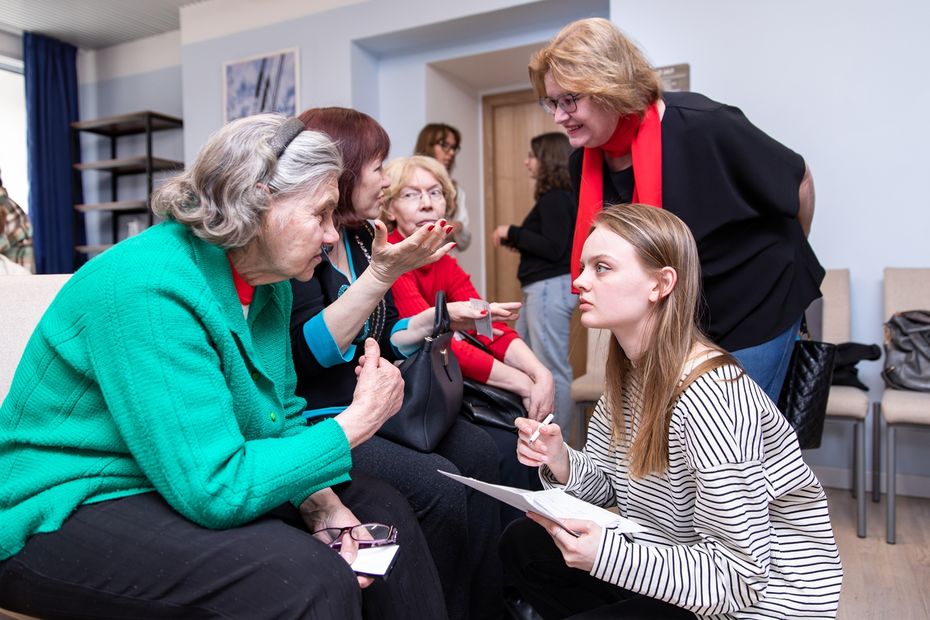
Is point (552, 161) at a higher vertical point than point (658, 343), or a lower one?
higher

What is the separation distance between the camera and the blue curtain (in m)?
5.77

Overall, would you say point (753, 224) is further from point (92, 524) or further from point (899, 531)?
point (899, 531)

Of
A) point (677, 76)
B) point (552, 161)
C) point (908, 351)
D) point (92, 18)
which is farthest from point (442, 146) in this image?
point (92, 18)

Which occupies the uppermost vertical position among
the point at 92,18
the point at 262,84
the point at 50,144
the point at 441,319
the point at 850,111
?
the point at 92,18

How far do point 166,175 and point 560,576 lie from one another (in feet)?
3.37

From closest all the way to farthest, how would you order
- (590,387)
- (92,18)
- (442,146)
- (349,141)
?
(349,141) → (590,387) → (442,146) → (92,18)

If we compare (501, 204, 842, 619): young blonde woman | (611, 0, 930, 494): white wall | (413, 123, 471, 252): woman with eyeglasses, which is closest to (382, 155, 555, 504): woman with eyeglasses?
(501, 204, 842, 619): young blonde woman

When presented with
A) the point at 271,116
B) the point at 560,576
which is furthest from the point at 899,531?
the point at 271,116

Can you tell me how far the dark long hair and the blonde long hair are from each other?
2110 mm

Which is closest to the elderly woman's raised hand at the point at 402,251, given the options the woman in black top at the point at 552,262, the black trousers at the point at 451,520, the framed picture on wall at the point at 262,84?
the black trousers at the point at 451,520

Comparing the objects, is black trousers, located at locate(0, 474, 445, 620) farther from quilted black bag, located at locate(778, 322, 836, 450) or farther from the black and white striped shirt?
quilted black bag, located at locate(778, 322, 836, 450)

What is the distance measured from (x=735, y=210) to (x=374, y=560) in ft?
3.37

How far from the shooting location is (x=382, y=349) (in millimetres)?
1839

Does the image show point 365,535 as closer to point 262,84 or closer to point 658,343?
point 658,343
